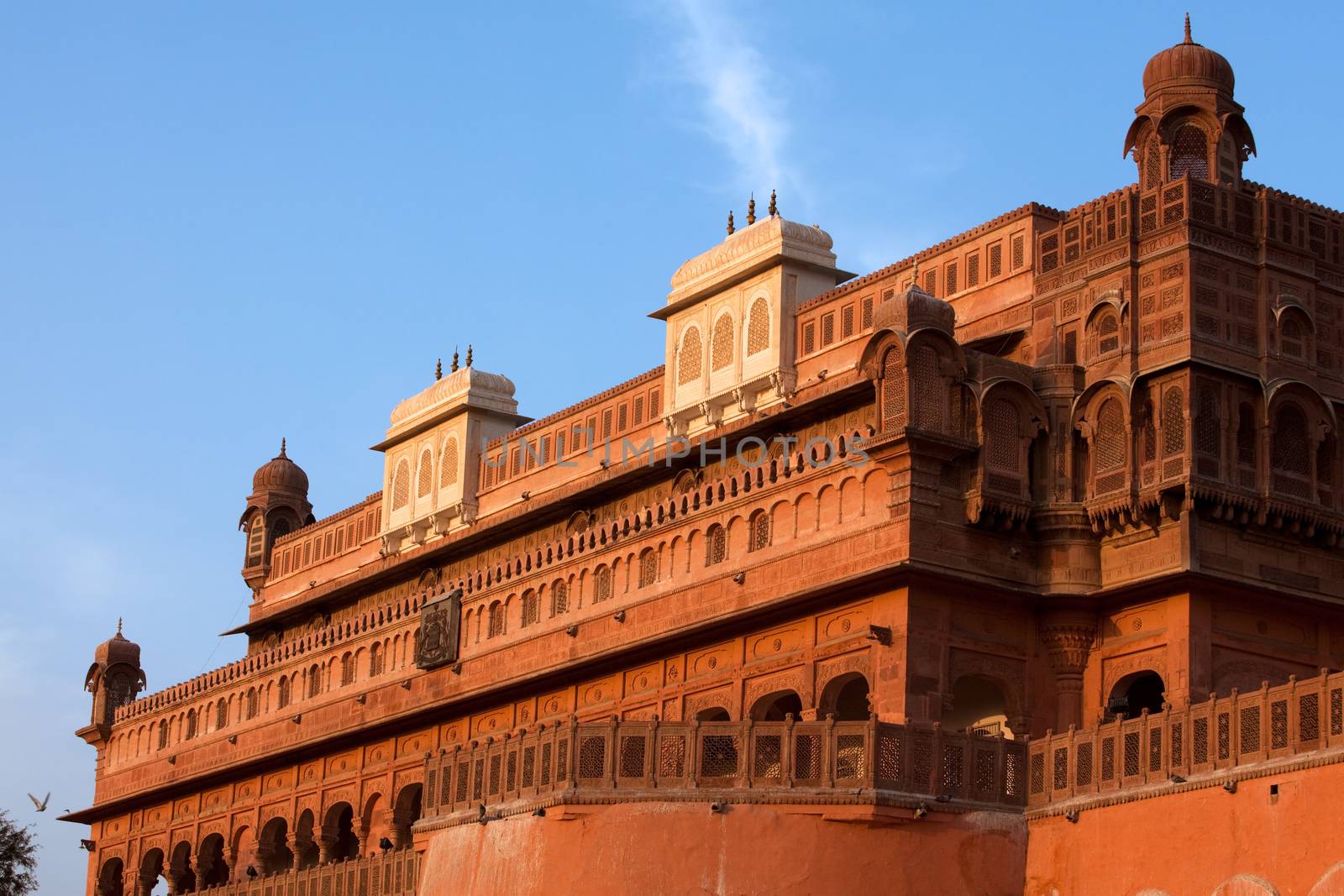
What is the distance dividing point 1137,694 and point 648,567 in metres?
7.29

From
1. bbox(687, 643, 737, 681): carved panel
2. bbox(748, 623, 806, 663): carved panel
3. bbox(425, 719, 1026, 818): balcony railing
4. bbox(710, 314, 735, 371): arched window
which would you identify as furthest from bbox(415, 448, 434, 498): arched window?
bbox(425, 719, 1026, 818): balcony railing

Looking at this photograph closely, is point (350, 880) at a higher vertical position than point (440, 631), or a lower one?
lower

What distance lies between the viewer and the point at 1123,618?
29.8 metres

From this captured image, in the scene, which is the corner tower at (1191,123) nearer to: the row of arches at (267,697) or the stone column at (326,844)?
the row of arches at (267,697)

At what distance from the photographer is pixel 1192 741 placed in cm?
2495

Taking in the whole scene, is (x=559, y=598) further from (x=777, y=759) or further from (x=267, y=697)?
(x=267, y=697)

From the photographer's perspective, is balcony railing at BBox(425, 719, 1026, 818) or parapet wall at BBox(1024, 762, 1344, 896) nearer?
parapet wall at BBox(1024, 762, 1344, 896)

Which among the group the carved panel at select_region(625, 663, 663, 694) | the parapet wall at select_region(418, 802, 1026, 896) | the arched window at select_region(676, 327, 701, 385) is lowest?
the parapet wall at select_region(418, 802, 1026, 896)

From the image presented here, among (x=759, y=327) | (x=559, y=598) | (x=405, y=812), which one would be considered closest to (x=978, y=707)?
(x=559, y=598)

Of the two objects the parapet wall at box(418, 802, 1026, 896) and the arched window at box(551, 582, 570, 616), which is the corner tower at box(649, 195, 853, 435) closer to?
the arched window at box(551, 582, 570, 616)

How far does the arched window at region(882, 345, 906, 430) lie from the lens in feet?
97.0

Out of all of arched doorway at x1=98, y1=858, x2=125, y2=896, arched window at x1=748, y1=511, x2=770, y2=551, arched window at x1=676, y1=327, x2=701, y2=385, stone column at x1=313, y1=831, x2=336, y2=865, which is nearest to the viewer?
arched window at x1=748, y1=511, x2=770, y2=551

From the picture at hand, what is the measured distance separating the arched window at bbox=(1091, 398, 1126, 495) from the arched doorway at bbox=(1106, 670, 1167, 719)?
243 centimetres

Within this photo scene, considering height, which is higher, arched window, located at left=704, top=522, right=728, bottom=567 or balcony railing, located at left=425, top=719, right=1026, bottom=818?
arched window, located at left=704, top=522, right=728, bottom=567
